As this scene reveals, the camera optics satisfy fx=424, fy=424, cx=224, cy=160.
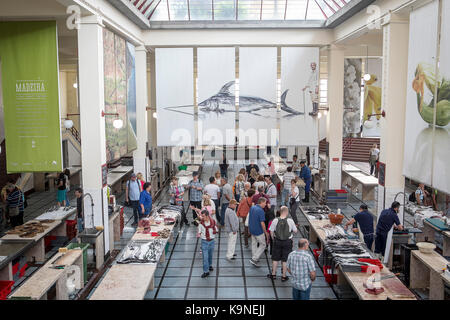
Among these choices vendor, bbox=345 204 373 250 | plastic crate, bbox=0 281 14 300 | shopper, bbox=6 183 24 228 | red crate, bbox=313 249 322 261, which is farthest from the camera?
shopper, bbox=6 183 24 228

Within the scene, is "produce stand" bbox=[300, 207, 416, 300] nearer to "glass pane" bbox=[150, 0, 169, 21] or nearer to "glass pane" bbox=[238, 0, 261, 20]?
"glass pane" bbox=[238, 0, 261, 20]

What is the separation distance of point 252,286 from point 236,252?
2.28m

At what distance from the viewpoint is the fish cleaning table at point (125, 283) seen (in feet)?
22.7

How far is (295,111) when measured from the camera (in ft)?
54.4

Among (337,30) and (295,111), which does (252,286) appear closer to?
(295,111)

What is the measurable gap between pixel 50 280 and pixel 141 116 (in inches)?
388

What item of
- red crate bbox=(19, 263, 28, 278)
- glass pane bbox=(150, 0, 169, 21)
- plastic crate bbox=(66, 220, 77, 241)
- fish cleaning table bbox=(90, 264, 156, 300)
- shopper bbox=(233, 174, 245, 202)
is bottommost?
red crate bbox=(19, 263, 28, 278)

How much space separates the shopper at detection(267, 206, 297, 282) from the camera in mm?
9078

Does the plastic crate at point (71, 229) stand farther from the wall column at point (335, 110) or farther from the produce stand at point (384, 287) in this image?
the wall column at point (335, 110)

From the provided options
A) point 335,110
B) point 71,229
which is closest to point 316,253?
point 71,229

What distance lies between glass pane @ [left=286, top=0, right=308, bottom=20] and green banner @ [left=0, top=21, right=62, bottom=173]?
371 inches

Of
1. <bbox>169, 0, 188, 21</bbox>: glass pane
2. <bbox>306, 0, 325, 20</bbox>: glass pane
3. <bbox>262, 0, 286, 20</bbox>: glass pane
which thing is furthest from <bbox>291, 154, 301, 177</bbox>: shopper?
<bbox>169, 0, 188, 21</bbox>: glass pane

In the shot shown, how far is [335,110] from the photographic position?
17.1 meters
